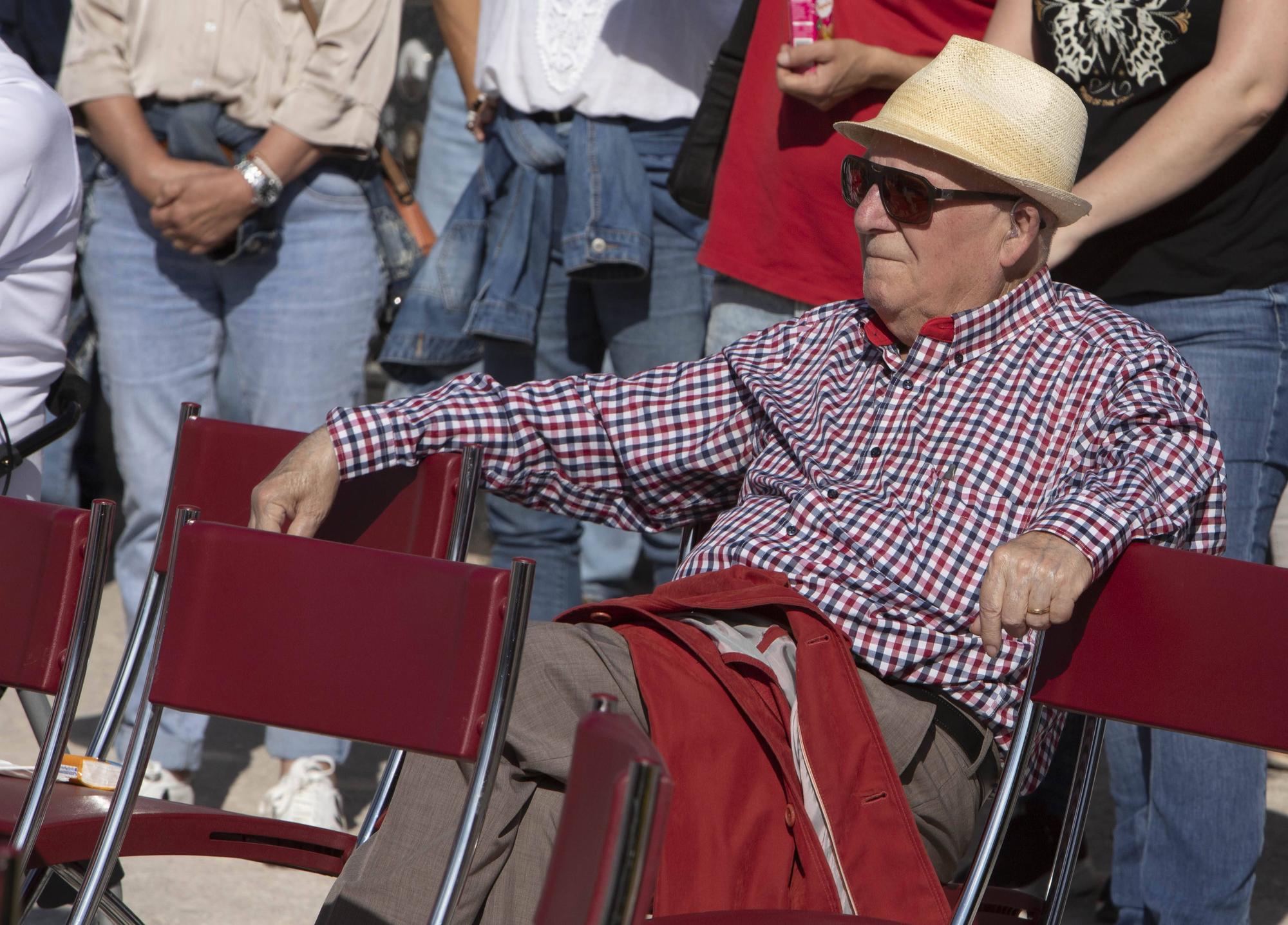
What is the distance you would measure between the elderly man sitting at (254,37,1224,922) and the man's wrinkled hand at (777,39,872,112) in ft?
1.36

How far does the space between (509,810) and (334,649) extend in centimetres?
30

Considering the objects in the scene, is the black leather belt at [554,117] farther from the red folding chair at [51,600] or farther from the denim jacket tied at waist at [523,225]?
the red folding chair at [51,600]

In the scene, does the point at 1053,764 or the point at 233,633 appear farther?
the point at 1053,764

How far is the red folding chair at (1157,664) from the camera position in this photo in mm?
1918

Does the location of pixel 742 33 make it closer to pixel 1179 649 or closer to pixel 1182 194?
pixel 1182 194

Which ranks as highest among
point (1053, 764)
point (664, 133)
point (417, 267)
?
point (664, 133)

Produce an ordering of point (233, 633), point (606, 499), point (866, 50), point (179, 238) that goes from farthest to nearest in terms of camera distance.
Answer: point (179, 238) < point (866, 50) < point (606, 499) < point (233, 633)

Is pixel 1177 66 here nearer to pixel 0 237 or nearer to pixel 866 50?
pixel 866 50

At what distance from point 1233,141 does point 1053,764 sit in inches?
52.7

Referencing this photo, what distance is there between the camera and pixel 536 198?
3812 millimetres

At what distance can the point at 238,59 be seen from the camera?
3742 mm

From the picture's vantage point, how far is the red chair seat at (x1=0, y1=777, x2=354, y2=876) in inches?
84.4

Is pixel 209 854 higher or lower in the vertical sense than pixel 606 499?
lower

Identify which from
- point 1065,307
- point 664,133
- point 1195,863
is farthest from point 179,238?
point 1195,863
